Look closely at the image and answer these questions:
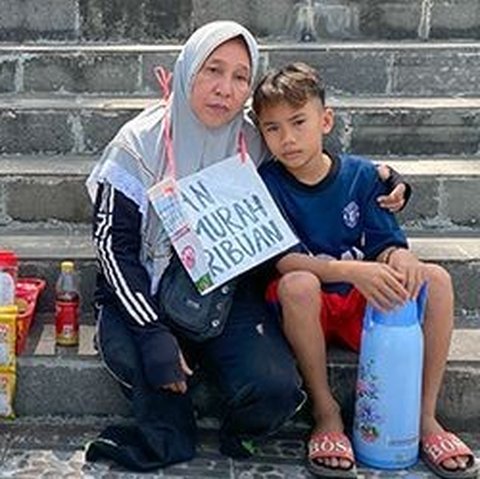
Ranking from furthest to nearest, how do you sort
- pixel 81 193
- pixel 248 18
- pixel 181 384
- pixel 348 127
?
pixel 248 18
pixel 348 127
pixel 81 193
pixel 181 384

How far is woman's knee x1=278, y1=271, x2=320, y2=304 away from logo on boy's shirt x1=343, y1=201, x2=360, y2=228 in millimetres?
254

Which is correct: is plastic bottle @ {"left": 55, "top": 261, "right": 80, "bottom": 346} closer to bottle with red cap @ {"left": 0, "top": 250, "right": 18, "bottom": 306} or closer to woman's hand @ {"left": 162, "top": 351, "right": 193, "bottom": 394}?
bottle with red cap @ {"left": 0, "top": 250, "right": 18, "bottom": 306}

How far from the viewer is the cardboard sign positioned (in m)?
2.97

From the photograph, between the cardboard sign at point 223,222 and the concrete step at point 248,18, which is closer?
the cardboard sign at point 223,222

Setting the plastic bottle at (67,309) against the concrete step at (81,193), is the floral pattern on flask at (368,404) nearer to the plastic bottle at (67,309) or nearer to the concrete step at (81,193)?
the plastic bottle at (67,309)

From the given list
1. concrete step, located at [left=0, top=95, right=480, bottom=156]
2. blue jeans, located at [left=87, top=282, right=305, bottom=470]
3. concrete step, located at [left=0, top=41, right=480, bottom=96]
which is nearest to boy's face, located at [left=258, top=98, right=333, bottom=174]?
blue jeans, located at [left=87, top=282, right=305, bottom=470]

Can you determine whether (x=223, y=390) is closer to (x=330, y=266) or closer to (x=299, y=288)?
(x=299, y=288)

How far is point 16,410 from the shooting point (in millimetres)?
3174

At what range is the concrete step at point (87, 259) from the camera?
11.4 feet

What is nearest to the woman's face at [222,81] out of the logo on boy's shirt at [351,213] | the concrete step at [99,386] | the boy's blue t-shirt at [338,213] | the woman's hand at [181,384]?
the boy's blue t-shirt at [338,213]

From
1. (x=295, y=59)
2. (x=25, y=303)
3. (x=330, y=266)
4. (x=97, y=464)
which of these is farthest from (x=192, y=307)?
(x=295, y=59)

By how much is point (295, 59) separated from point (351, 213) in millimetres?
1568

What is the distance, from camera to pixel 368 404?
2.89 m

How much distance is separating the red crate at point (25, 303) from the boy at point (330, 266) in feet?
2.72
